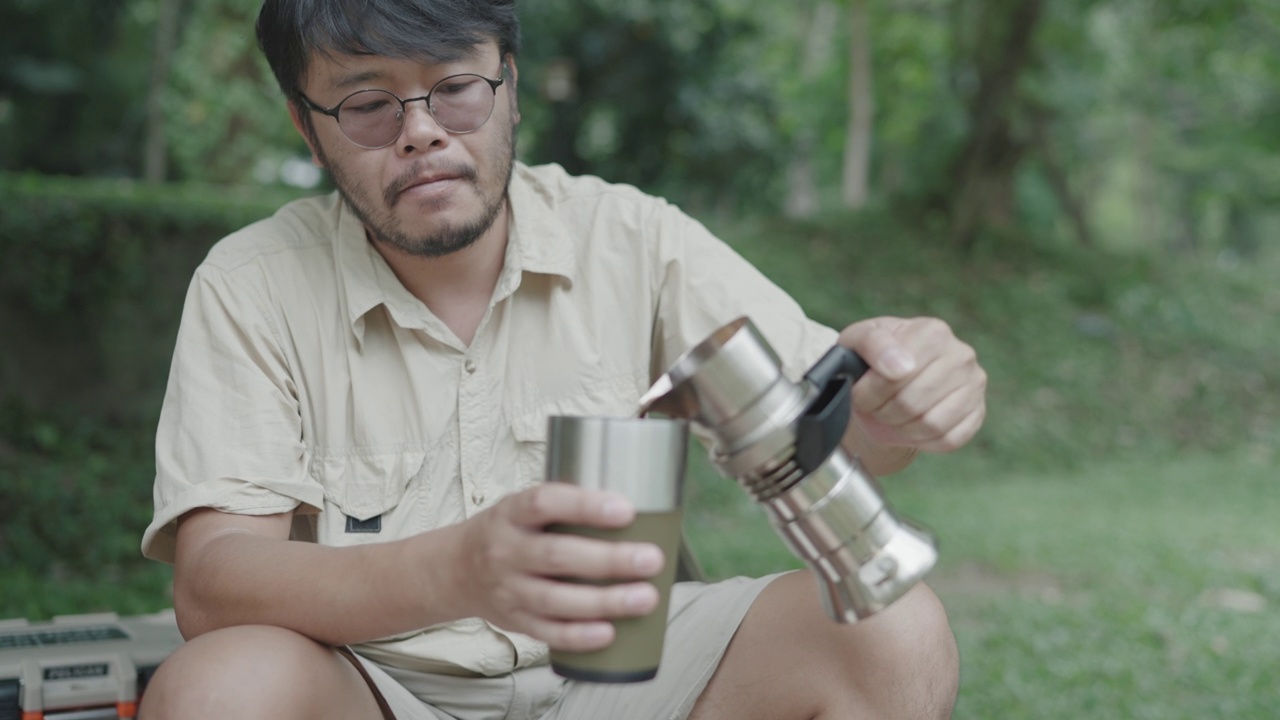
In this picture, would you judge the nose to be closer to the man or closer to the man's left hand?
the man

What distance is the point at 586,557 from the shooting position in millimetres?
1088

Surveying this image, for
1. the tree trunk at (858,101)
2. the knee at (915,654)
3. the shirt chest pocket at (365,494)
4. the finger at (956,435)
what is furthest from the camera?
the tree trunk at (858,101)

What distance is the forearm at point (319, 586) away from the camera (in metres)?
1.27

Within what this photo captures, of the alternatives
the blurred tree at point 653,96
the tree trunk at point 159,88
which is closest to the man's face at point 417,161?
the tree trunk at point 159,88

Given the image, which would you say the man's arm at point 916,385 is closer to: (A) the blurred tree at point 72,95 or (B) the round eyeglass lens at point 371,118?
(B) the round eyeglass lens at point 371,118

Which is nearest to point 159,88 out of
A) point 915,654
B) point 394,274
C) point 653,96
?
point 653,96

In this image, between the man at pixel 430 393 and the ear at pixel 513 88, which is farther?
the ear at pixel 513 88

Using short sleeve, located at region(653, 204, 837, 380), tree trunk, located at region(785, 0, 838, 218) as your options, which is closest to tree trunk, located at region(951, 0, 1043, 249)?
tree trunk, located at region(785, 0, 838, 218)

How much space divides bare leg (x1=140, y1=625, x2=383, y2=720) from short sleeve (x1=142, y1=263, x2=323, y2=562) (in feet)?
0.80

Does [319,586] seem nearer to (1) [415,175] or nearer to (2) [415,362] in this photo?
(2) [415,362]

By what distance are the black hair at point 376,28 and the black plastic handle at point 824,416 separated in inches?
32.7

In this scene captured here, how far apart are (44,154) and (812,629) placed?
42.7 ft

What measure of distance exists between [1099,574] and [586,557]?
4947 mm

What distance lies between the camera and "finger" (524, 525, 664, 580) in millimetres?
1089
